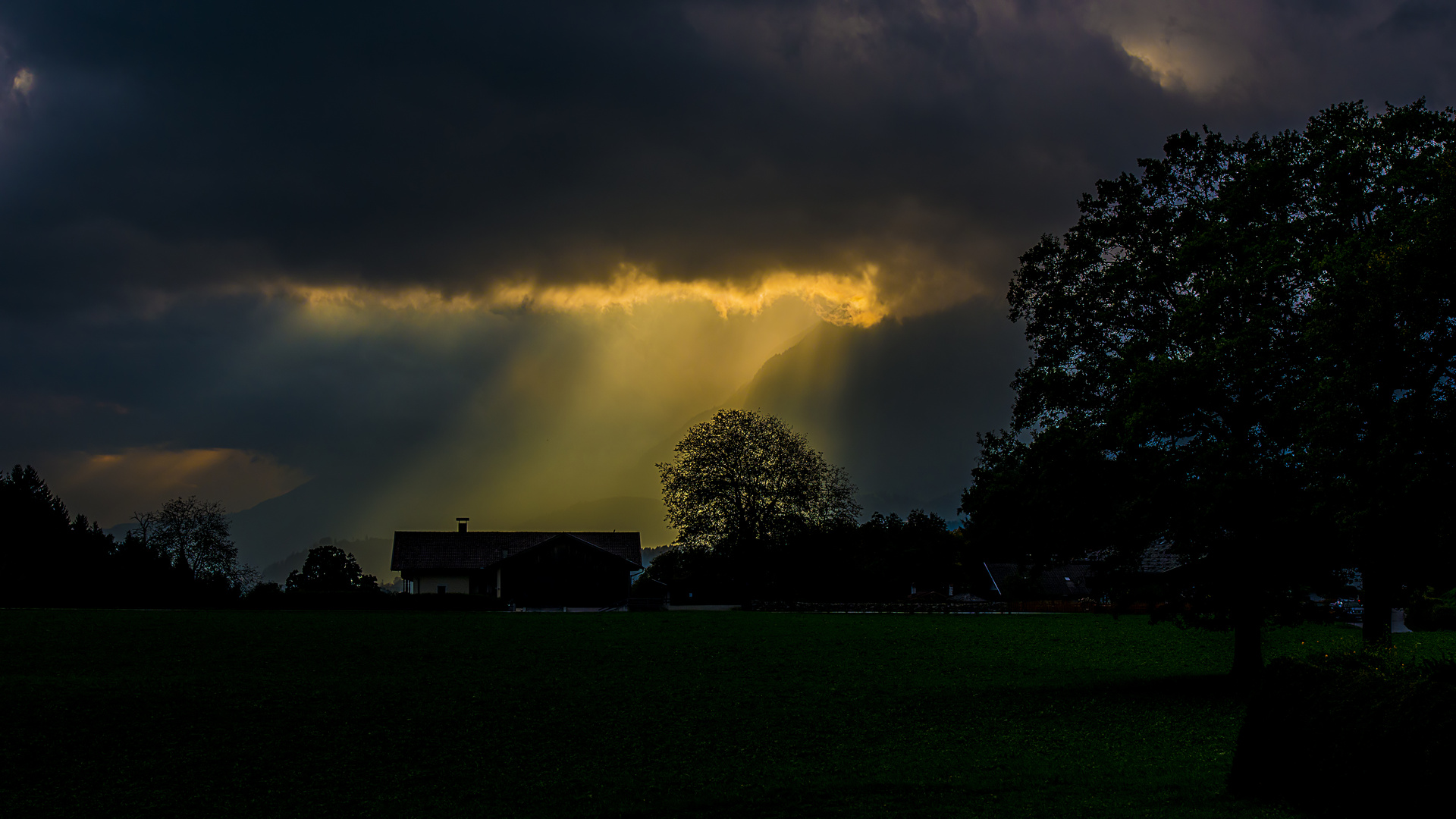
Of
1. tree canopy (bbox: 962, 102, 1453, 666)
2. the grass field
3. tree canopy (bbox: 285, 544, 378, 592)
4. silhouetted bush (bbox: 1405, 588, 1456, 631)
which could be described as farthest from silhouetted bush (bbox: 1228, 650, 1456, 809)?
tree canopy (bbox: 285, 544, 378, 592)

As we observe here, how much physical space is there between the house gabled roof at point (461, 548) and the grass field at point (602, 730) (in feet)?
219

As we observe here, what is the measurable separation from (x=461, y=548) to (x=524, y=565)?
12438mm

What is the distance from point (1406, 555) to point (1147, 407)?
5490mm

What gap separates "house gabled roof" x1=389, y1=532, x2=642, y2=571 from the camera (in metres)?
101

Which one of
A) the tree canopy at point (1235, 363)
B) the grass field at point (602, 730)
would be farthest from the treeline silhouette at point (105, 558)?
the tree canopy at point (1235, 363)

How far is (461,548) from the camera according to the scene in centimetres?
10288

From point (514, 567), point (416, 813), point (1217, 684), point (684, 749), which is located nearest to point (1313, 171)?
point (1217, 684)

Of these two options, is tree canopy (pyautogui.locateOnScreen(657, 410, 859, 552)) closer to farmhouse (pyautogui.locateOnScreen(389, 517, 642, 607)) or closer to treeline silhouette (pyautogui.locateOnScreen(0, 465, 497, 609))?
farmhouse (pyautogui.locateOnScreen(389, 517, 642, 607))

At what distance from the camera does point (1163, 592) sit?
2344cm

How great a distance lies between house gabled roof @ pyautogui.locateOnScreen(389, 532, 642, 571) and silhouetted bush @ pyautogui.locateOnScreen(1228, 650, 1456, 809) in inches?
3494

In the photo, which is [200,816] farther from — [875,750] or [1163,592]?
[1163,592]

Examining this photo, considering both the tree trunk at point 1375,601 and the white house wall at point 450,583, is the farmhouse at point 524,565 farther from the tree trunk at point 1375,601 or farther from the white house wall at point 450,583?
the tree trunk at point 1375,601

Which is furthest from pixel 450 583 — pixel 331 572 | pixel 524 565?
pixel 331 572

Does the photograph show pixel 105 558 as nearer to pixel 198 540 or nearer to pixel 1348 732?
pixel 198 540
